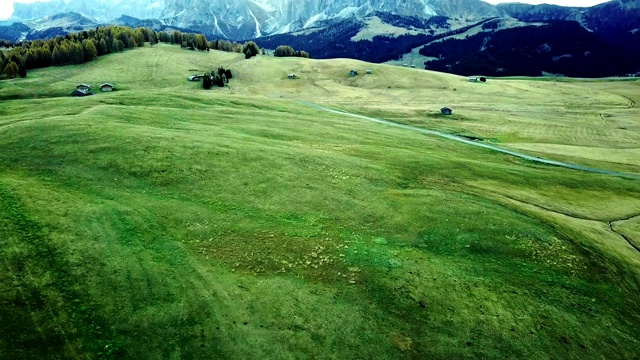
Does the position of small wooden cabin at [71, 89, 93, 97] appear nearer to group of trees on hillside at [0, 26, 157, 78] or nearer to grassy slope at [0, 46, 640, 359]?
group of trees on hillside at [0, 26, 157, 78]

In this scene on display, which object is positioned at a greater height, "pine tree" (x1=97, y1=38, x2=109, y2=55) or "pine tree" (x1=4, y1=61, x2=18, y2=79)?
"pine tree" (x1=97, y1=38, x2=109, y2=55)

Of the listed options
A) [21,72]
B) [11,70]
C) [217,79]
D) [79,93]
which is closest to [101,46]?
[21,72]

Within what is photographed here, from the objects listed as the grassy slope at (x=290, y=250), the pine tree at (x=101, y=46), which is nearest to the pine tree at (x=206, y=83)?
the pine tree at (x=101, y=46)

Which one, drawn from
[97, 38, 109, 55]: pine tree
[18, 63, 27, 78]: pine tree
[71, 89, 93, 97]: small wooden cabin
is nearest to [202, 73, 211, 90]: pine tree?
[71, 89, 93, 97]: small wooden cabin

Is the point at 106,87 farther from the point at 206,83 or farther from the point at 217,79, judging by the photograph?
the point at 217,79

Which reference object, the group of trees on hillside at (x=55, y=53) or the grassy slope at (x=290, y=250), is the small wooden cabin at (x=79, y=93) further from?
the grassy slope at (x=290, y=250)

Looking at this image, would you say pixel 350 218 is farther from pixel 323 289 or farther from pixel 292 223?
pixel 323 289

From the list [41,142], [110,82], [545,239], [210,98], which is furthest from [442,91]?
[41,142]

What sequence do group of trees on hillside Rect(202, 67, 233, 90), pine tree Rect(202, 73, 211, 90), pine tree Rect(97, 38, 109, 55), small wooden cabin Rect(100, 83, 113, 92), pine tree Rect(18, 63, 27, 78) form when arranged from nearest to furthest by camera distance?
small wooden cabin Rect(100, 83, 113, 92) → pine tree Rect(18, 63, 27, 78) → pine tree Rect(202, 73, 211, 90) → group of trees on hillside Rect(202, 67, 233, 90) → pine tree Rect(97, 38, 109, 55)

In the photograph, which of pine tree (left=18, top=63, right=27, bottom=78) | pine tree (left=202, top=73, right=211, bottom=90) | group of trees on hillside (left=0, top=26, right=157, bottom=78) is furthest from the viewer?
pine tree (left=202, top=73, right=211, bottom=90)

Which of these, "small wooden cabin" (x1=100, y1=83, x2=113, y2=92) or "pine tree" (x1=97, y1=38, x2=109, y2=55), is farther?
"pine tree" (x1=97, y1=38, x2=109, y2=55)

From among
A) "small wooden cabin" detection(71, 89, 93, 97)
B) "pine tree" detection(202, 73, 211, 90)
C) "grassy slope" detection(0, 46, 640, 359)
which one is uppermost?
"pine tree" detection(202, 73, 211, 90)
